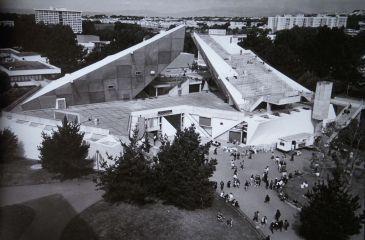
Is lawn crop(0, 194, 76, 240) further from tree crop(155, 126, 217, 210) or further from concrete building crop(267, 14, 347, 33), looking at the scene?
concrete building crop(267, 14, 347, 33)

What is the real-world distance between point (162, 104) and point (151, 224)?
16.9m

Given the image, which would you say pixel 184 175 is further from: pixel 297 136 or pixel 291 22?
pixel 291 22

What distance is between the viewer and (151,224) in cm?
1725

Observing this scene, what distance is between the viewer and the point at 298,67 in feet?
149

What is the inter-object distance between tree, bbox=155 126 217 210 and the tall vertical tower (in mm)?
16333

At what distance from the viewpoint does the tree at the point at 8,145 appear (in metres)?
22.3

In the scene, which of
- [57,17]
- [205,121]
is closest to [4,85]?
[205,121]

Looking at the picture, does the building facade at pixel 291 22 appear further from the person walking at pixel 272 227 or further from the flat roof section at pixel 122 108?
the person walking at pixel 272 227

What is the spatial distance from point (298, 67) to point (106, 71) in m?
25.5

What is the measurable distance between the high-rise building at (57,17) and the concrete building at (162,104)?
37.7m

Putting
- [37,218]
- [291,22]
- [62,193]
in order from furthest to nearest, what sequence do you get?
[291,22] < [62,193] < [37,218]

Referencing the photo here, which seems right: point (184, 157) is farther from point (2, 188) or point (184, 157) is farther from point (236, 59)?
point (236, 59)

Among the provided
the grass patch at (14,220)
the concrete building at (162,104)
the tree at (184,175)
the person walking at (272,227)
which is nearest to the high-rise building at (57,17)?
the concrete building at (162,104)

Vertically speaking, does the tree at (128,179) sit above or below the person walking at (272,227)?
above
